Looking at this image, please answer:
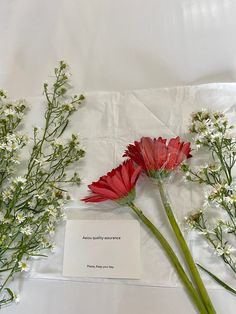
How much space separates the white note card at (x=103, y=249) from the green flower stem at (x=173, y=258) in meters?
0.04

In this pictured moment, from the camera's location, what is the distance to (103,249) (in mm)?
871

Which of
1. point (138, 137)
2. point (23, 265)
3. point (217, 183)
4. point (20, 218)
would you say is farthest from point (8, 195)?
point (217, 183)

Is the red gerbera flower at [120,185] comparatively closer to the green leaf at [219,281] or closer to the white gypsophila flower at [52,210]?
the white gypsophila flower at [52,210]

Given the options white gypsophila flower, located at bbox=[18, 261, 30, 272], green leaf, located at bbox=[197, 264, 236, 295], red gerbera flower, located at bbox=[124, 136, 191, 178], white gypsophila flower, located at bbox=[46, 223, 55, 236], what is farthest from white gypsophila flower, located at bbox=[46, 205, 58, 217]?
green leaf, located at bbox=[197, 264, 236, 295]

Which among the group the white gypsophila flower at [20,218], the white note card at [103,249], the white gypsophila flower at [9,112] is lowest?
the white note card at [103,249]

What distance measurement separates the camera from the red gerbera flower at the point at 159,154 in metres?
0.83

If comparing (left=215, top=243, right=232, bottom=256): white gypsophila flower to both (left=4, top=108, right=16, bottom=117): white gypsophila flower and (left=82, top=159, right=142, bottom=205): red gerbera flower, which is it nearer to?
(left=82, top=159, right=142, bottom=205): red gerbera flower

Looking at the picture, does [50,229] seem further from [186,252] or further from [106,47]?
[106,47]

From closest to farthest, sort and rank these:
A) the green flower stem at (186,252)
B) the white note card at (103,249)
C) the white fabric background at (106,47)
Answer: the green flower stem at (186,252) → the white note card at (103,249) → the white fabric background at (106,47)

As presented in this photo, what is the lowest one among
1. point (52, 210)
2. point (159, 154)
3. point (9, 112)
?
point (52, 210)

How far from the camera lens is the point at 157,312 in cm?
80

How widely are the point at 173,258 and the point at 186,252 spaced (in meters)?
0.04

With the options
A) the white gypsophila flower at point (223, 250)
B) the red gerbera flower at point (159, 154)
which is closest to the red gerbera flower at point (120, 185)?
the red gerbera flower at point (159, 154)

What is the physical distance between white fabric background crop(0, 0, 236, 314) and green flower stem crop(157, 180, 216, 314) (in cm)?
21
